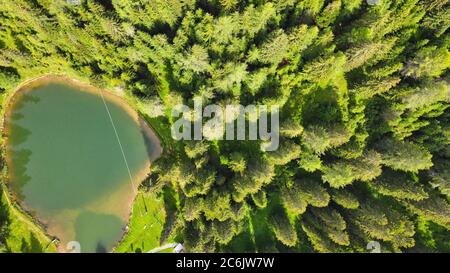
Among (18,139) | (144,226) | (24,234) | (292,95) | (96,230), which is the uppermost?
(292,95)

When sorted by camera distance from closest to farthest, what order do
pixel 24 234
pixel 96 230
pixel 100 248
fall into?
1. pixel 24 234
2. pixel 100 248
3. pixel 96 230

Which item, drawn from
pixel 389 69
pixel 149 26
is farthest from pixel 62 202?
pixel 389 69

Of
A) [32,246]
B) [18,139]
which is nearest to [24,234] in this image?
[32,246]

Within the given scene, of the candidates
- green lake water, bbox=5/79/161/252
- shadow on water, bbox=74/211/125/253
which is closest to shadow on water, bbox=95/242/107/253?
shadow on water, bbox=74/211/125/253

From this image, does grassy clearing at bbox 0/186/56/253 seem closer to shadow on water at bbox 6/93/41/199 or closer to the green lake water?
the green lake water

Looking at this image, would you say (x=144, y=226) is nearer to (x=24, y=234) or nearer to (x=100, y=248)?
(x=100, y=248)

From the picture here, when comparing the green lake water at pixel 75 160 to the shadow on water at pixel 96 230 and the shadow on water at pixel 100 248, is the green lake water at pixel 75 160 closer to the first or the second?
the shadow on water at pixel 96 230

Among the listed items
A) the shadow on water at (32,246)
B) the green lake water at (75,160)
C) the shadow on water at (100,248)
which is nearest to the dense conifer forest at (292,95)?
the shadow on water at (32,246)
